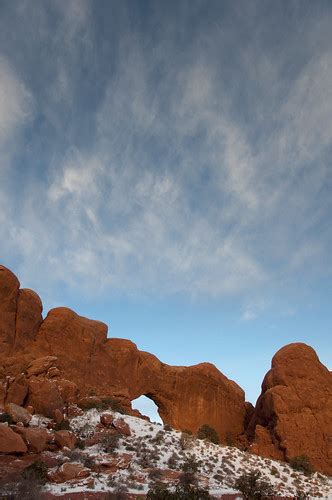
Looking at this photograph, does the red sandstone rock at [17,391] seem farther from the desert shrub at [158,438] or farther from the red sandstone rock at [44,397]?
→ the desert shrub at [158,438]

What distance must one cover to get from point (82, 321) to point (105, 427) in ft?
39.2

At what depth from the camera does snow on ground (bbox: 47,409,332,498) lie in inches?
820

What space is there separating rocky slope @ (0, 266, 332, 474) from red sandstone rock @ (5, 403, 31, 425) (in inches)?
72.3

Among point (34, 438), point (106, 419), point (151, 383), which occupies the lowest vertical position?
point (34, 438)

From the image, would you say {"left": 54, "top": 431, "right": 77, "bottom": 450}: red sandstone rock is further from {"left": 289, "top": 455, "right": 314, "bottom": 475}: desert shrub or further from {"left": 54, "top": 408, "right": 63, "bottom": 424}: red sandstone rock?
{"left": 289, "top": 455, "right": 314, "bottom": 475}: desert shrub

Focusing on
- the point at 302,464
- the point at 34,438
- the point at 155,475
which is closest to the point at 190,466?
the point at 155,475

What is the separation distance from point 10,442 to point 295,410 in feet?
77.3

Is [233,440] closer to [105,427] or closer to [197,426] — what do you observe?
[197,426]

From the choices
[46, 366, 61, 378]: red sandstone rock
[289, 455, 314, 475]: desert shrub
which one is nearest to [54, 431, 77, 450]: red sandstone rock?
[46, 366, 61, 378]: red sandstone rock

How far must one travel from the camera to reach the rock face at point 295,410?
3359 cm

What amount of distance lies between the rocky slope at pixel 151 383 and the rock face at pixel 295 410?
0.26ft

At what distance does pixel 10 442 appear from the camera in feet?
70.7

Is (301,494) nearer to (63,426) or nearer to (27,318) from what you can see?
(63,426)

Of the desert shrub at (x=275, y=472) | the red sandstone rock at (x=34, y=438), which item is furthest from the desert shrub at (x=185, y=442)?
the red sandstone rock at (x=34, y=438)
